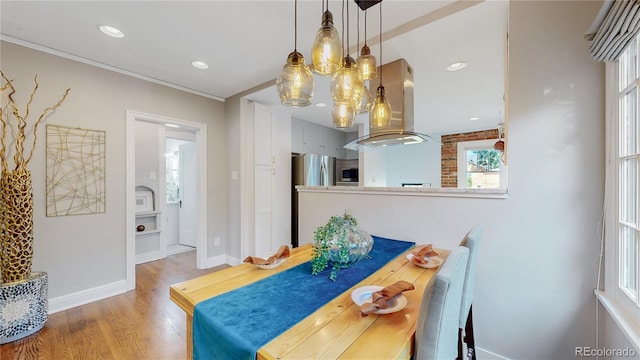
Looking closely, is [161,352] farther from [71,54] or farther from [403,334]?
[71,54]

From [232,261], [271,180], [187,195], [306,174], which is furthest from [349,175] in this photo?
[187,195]

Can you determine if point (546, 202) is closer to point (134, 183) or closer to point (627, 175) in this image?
point (627, 175)

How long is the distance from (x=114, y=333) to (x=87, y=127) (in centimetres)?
195

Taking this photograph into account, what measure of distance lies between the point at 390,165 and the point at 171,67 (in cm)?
469

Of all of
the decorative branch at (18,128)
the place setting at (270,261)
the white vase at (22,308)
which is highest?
the decorative branch at (18,128)

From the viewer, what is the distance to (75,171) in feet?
7.89

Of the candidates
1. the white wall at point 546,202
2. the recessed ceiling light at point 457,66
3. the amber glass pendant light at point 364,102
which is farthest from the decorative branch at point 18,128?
the recessed ceiling light at point 457,66

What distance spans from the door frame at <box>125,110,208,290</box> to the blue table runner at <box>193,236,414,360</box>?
94.5 inches

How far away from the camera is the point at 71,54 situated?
7.75 ft

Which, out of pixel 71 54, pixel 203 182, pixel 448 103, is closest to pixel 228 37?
pixel 71 54

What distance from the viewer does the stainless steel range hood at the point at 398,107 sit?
2.15 meters

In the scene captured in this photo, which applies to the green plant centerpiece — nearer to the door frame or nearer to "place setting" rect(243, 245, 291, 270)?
"place setting" rect(243, 245, 291, 270)

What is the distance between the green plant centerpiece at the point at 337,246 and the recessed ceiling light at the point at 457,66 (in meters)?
2.06

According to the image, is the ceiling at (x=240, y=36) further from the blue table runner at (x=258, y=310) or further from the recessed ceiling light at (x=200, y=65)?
the blue table runner at (x=258, y=310)
